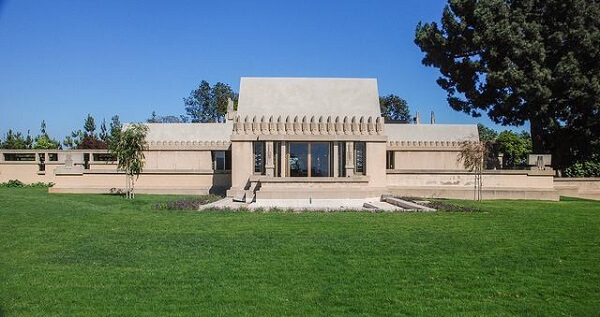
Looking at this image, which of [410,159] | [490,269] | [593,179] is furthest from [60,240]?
[593,179]

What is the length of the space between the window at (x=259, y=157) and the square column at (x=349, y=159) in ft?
14.2

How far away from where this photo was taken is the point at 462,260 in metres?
10.2

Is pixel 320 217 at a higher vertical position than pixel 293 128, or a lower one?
lower

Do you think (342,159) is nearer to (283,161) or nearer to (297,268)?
(283,161)

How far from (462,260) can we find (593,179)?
32.0 m

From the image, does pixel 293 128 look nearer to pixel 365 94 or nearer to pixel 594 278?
pixel 365 94

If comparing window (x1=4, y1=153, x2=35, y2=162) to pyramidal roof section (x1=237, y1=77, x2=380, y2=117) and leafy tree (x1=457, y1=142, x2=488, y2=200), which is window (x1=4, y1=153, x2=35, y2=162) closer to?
pyramidal roof section (x1=237, y1=77, x2=380, y2=117)

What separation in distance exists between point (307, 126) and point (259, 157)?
9.99ft

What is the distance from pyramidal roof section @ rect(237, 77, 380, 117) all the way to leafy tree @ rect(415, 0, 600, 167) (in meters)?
9.11

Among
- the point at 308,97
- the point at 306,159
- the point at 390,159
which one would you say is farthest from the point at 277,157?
the point at 390,159

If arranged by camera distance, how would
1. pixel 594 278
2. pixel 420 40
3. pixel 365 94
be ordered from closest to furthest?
pixel 594 278, pixel 365 94, pixel 420 40

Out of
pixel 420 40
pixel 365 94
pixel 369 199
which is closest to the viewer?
pixel 369 199

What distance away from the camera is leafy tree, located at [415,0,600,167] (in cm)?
3456

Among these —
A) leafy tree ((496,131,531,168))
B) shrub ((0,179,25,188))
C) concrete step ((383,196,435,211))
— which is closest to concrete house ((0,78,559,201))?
concrete step ((383,196,435,211))
